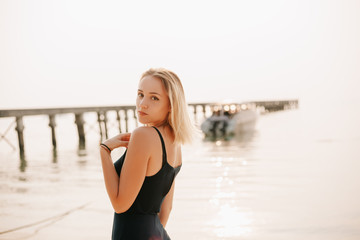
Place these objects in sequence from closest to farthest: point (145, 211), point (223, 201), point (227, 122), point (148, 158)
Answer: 1. point (148, 158)
2. point (145, 211)
3. point (223, 201)
4. point (227, 122)

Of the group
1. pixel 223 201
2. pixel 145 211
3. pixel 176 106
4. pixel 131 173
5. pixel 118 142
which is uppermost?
pixel 176 106

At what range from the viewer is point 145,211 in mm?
1903

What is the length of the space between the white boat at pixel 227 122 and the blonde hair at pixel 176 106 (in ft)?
63.1

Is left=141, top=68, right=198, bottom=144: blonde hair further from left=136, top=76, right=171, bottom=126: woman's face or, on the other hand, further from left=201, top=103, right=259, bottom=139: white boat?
left=201, top=103, right=259, bottom=139: white boat

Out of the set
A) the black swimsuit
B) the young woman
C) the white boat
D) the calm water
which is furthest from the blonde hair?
the white boat

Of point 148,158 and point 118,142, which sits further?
point 118,142

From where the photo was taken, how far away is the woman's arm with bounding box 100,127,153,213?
173cm

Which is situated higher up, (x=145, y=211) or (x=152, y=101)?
(x=152, y=101)

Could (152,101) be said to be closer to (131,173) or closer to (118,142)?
(118,142)

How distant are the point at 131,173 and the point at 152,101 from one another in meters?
0.39

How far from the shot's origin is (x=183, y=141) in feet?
6.42

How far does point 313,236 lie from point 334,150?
30.2 ft

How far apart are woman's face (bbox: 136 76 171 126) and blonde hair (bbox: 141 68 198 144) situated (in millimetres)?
31

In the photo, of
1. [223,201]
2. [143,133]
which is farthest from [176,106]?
[223,201]
